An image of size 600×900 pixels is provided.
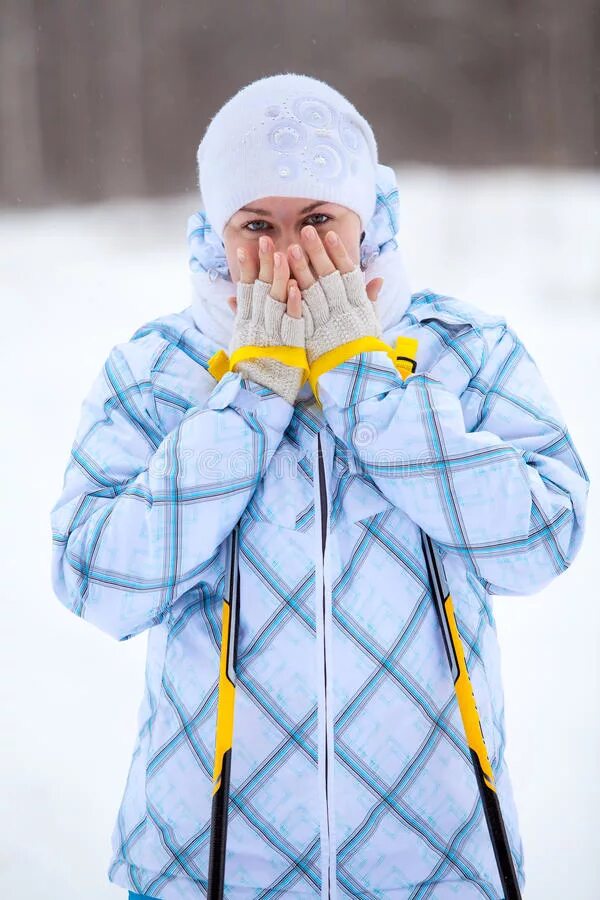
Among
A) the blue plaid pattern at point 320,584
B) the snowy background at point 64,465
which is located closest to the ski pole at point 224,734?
the blue plaid pattern at point 320,584

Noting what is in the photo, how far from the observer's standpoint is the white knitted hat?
3.02 feet

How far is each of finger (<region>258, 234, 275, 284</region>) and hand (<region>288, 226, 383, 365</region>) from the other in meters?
0.02

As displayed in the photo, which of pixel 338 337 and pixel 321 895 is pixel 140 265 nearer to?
pixel 338 337

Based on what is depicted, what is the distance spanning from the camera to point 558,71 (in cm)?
205

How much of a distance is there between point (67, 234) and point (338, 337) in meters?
1.50

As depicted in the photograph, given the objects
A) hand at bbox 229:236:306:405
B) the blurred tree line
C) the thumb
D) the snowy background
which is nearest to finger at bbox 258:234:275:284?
hand at bbox 229:236:306:405

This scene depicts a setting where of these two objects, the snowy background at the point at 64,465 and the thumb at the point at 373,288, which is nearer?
the thumb at the point at 373,288

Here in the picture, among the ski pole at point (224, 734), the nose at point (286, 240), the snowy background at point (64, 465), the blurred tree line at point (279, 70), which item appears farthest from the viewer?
the blurred tree line at point (279, 70)

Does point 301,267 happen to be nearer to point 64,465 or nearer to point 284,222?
point 284,222

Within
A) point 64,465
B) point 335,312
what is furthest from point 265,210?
point 64,465

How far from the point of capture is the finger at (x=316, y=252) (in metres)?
0.87

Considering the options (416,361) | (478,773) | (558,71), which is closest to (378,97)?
(558,71)

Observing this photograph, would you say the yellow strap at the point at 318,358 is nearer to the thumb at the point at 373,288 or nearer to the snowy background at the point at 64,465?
the thumb at the point at 373,288

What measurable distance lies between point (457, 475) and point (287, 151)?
330 millimetres
